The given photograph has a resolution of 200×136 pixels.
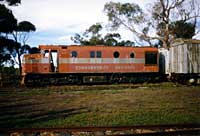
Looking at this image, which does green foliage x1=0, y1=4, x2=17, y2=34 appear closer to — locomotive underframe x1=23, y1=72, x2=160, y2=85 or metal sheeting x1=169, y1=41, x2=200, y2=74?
locomotive underframe x1=23, y1=72, x2=160, y2=85

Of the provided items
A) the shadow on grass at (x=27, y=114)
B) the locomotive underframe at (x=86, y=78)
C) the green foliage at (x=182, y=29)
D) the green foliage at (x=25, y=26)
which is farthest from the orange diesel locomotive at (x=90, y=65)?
the green foliage at (x=25, y=26)

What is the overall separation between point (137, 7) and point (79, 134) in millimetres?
35929

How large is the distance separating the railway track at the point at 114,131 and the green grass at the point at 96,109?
0.97m

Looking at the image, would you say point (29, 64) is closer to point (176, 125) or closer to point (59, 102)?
point (59, 102)

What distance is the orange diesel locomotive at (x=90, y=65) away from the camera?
Answer: 80.3 feet

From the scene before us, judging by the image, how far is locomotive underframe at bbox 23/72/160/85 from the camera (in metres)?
24.2

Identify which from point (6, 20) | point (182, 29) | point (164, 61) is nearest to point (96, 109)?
point (164, 61)

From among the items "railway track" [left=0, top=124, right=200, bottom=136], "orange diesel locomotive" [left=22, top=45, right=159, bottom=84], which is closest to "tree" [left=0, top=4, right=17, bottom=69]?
"orange diesel locomotive" [left=22, top=45, right=159, bottom=84]

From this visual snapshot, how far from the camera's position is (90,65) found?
25.6 m

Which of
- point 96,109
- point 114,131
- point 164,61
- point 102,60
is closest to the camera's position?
point 114,131

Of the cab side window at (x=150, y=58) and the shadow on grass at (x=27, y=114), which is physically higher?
the cab side window at (x=150, y=58)

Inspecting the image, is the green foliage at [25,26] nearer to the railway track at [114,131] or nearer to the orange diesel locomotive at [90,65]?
the orange diesel locomotive at [90,65]

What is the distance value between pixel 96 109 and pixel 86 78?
12.4m

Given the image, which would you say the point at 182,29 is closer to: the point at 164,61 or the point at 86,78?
the point at 164,61
